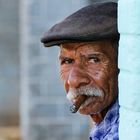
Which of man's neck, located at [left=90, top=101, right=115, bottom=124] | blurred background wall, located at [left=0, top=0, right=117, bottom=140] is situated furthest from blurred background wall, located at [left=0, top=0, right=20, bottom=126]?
man's neck, located at [left=90, top=101, right=115, bottom=124]

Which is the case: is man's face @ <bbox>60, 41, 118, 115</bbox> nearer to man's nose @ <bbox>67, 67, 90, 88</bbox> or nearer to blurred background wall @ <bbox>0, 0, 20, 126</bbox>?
man's nose @ <bbox>67, 67, 90, 88</bbox>

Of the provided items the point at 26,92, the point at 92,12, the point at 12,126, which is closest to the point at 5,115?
the point at 12,126

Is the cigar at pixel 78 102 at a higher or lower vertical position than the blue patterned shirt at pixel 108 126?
higher

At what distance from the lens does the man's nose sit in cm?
281

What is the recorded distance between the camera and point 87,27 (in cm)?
279

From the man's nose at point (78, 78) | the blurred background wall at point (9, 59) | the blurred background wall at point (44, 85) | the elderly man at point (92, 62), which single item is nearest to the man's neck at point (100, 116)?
the elderly man at point (92, 62)

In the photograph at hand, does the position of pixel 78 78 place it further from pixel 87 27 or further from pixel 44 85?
pixel 44 85

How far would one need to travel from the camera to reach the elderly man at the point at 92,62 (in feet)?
9.17

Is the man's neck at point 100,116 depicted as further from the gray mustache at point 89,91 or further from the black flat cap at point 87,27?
the black flat cap at point 87,27

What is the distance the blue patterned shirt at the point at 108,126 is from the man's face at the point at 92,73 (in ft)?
0.11

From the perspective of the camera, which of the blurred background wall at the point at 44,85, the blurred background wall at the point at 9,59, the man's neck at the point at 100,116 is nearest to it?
the man's neck at the point at 100,116

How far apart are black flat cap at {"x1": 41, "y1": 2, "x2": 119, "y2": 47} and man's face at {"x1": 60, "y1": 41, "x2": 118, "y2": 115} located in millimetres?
54

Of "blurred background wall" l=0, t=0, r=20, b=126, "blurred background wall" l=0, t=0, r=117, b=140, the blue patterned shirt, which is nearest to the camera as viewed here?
the blue patterned shirt

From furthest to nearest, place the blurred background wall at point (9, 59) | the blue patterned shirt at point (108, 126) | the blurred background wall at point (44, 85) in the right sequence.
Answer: the blurred background wall at point (9, 59), the blurred background wall at point (44, 85), the blue patterned shirt at point (108, 126)
